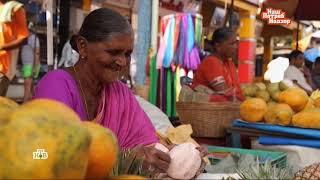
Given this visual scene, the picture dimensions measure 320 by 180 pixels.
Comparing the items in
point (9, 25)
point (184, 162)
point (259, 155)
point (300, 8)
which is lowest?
point (259, 155)

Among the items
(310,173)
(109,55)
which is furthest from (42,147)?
(310,173)

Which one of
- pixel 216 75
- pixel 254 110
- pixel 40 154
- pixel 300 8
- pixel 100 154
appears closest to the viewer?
pixel 40 154

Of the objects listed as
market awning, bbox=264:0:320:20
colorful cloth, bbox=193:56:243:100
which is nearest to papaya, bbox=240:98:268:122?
colorful cloth, bbox=193:56:243:100

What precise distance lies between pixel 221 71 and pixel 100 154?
3.42 metres

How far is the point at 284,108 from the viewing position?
305cm

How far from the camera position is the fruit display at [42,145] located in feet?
2.57

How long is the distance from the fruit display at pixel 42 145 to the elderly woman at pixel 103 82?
1.13m

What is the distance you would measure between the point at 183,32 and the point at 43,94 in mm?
4885

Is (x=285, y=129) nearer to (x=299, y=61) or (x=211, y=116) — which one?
(x=211, y=116)

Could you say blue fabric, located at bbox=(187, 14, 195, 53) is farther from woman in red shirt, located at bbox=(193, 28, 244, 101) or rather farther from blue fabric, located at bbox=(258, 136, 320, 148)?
blue fabric, located at bbox=(258, 136, 320, 148)

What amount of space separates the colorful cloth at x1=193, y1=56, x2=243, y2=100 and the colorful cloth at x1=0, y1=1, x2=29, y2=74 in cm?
197

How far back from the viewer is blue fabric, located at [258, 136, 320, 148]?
2.88 meters

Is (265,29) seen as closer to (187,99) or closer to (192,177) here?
(187,99)

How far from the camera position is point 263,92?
137 inches
